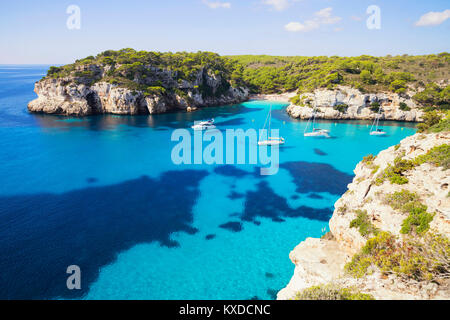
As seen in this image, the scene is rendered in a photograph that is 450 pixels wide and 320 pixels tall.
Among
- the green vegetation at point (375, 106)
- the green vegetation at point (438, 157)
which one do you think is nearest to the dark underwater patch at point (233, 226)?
the green vegetation at point (438, 157)

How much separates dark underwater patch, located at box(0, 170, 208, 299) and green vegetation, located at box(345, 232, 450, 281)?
1225 cm

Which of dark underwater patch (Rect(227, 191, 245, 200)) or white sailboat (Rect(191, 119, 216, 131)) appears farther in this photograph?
white sailboat (Rect(191, 119, 216, 131))

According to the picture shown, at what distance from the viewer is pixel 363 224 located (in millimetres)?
11594

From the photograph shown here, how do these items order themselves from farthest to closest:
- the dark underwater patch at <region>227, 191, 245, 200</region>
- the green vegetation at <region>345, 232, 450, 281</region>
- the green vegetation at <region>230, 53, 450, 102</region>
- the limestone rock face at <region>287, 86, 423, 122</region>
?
1. the green vegetation at <region>230, 53, 450, 102</region>
2. the limestone rock face at <region>287, 86, 423, 122</region>
3. the dark underwater patch at <region>227, 191, 245, 200</region>
4. the green vegetation at <region>345, 232, 450, 281</region>

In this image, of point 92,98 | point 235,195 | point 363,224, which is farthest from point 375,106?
point 92,98

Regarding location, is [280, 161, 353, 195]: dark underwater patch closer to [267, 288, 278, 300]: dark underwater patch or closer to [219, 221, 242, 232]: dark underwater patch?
[219, 221, 242, 232]: dark underwater patch

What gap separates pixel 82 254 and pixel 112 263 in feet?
7.62

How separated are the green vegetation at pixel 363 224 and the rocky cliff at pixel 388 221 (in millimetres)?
43

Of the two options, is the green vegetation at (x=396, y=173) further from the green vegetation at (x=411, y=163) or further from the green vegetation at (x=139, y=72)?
the green vegetation at (x=139, y=72)

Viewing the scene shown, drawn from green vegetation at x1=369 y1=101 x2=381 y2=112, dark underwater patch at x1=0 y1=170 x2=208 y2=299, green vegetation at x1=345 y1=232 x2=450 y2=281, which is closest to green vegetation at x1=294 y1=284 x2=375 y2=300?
green vegetation at x1=345 y1=232 x2=450 y2=281

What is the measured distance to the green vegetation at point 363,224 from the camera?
36.4 feet

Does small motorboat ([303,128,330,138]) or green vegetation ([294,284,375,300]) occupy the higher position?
small motorboat ([303,128,330,138])

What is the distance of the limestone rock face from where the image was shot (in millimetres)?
54156

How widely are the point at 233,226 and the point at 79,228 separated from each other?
40.0ft
